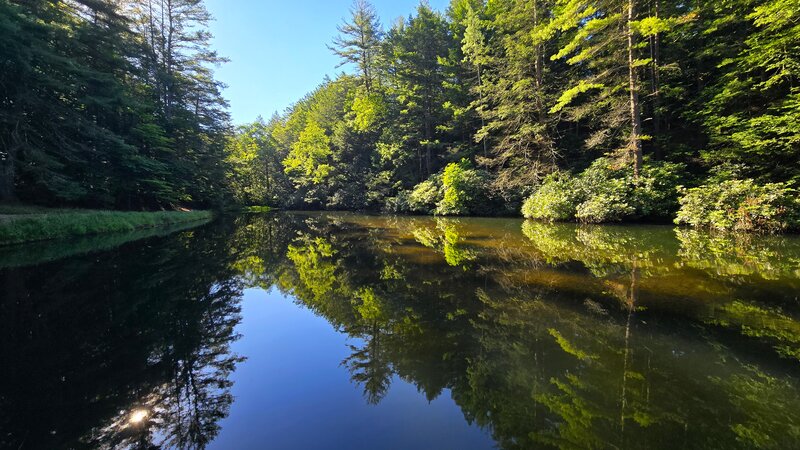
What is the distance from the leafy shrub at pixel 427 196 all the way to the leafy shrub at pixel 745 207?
14.8m

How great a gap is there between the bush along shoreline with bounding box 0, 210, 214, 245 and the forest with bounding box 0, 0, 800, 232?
2.11 m

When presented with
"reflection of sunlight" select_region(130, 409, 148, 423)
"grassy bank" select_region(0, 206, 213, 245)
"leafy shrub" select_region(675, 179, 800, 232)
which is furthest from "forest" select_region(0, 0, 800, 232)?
"reflection of sunlight" select_region(130, 409, 148, 423)

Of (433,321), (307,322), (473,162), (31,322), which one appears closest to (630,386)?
(433,321)

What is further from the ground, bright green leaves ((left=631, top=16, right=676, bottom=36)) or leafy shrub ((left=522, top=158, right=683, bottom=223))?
bright green leaves ((left=631, top=16, right=676, bottom=36))

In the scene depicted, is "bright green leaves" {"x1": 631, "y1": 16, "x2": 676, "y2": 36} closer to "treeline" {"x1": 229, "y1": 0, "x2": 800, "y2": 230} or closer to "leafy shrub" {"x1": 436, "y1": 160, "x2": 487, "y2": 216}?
"treeline" {"x1": 229, "y1": 0, "x2": 800, "y2": 230}

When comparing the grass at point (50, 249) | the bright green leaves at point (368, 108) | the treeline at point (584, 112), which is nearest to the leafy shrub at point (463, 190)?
the treeline at point (584, 112)

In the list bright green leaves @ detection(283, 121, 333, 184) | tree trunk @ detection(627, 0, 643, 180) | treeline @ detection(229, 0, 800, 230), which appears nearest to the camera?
treeline @ detection(229, 0, 800, 230)

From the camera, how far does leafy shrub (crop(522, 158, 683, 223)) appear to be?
13516 mm

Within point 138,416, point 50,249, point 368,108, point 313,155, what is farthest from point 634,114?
point 313,155

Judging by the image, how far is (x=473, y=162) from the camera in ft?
87.9

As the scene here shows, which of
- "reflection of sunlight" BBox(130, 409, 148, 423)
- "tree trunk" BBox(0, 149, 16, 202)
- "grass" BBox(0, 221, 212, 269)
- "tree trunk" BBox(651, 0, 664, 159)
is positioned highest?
"tree trunk" BBox(651, 0, 664, 159)

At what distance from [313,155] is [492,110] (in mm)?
24072

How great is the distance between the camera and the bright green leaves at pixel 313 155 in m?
38.4

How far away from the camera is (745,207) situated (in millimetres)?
10109
